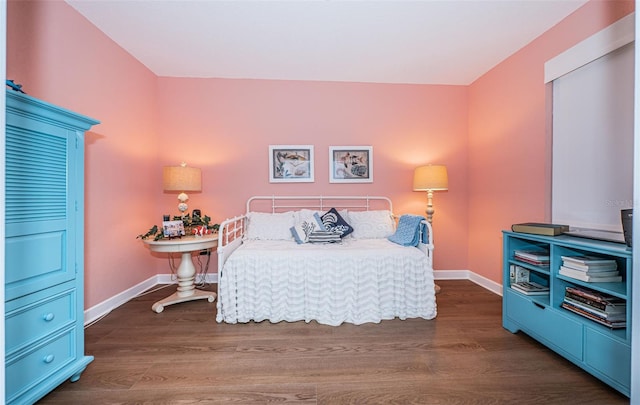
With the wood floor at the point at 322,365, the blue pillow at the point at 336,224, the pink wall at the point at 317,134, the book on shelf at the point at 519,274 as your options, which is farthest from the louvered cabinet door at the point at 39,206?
the book on shelf at the point at 519,274

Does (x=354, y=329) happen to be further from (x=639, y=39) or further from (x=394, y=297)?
(x=639, y=39)

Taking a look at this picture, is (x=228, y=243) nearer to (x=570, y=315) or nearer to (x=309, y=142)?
(x=309, y=142)

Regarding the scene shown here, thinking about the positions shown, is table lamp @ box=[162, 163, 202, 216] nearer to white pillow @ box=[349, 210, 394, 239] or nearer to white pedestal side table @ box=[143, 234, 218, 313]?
white pedestal side table @ box=[143, 234, 218, 313]

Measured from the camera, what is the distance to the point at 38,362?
125 cm

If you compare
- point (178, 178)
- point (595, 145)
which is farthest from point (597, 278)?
point (178, 178)

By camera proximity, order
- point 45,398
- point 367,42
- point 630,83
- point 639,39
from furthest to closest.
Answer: point 367,42 → point 630,83 → point 45,398 → point 639,39

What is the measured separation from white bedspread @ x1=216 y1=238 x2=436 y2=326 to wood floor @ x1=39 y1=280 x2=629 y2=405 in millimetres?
92

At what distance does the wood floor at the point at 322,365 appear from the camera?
4.44 feet

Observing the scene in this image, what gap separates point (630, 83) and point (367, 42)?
1812mm

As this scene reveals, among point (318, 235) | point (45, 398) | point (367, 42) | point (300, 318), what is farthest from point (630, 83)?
point (45, 398)

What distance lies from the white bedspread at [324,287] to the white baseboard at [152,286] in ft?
3.38

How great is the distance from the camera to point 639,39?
0.83 m

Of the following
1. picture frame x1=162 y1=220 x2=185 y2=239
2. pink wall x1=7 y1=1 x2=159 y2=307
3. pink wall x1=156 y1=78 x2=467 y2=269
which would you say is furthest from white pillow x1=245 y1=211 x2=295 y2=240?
Answer: pink wall x1=7 y1=1 x2=159 y2=307

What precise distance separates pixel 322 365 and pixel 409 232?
4.44 feet
